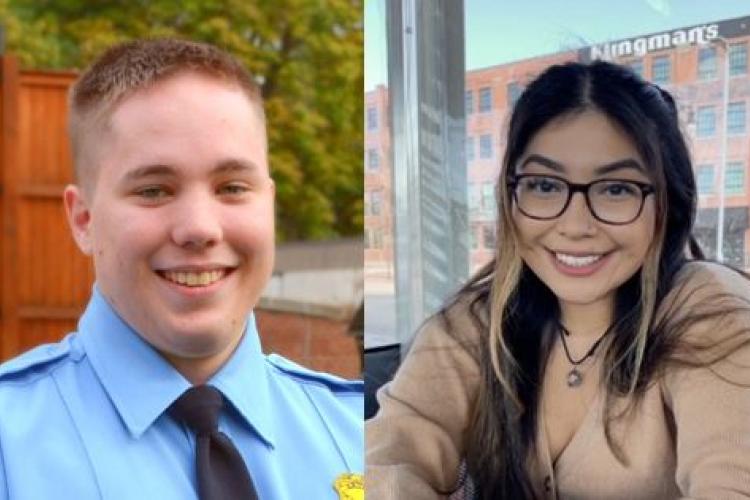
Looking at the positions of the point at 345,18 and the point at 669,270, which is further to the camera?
the point at 345,18

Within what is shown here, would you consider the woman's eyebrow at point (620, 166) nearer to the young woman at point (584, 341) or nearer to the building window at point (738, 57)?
the young woman at point (584, 341)

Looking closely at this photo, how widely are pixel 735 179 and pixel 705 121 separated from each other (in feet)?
0.20

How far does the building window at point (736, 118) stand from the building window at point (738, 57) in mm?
31

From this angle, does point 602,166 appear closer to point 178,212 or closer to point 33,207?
point 178,212

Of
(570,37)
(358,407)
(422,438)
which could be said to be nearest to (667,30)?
(570,37)

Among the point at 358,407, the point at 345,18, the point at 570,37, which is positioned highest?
the point at 345,18

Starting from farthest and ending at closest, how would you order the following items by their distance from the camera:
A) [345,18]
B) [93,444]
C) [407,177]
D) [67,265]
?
[345,18], [67,265], [93,444], [407,177]

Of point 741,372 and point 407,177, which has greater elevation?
point 407,177

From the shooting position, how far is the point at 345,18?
2662mm

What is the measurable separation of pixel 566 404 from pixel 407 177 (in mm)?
279

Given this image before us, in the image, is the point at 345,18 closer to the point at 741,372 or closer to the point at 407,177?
the point at 407,177

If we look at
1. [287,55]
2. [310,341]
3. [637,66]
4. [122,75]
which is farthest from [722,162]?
[287,55]

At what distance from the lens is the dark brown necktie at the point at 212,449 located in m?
1.35

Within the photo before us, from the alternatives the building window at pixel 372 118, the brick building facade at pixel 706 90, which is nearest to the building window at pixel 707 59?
the brick building facade at pixel 706 90
